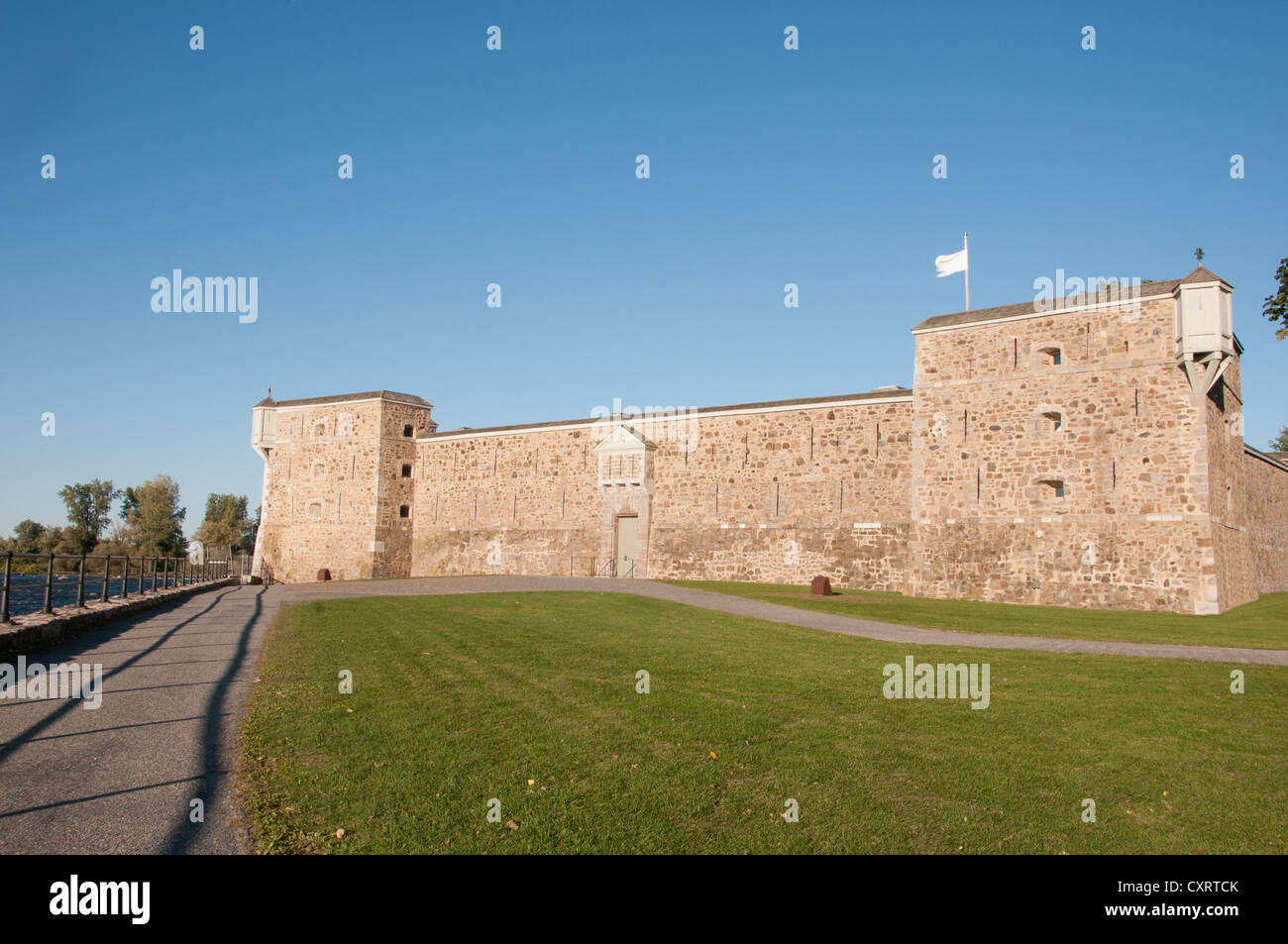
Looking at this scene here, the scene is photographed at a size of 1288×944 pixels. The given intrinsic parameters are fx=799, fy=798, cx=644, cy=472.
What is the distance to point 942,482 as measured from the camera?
27.3 meters

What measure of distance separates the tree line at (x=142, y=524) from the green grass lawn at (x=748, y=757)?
67.8 meters

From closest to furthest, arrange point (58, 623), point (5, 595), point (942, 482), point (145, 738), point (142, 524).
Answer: point (145, 738)
point (5, 595)
point (58, 623)
point (942, 482)
point (142, 524)

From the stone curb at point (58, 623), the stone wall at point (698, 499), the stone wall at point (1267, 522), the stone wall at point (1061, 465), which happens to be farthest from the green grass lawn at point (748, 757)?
the stone wall at point (1267, 522)

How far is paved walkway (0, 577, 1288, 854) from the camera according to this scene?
16.6ft

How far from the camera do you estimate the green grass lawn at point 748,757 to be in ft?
17.4

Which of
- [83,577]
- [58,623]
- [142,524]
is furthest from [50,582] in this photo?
[142,524]

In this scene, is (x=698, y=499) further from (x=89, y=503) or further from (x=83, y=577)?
(x=89, y=503)

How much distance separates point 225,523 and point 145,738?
89998mm

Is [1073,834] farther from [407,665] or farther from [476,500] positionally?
[476,500]

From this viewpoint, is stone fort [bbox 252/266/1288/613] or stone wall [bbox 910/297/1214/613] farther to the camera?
stone fort [bbox 252/266/1288/613]

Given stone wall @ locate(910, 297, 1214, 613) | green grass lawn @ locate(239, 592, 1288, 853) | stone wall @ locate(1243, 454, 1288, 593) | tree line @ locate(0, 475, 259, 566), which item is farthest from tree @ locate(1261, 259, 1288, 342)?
tree line @ locate(0, 475, 259, 566)

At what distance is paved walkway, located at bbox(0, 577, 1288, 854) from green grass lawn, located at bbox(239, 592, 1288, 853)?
1.24 ft

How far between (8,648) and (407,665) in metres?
5.43

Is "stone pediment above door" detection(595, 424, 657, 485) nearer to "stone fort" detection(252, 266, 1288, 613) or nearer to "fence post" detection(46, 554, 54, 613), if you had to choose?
"stone fort" detection(252, 266, 1288, 613)
